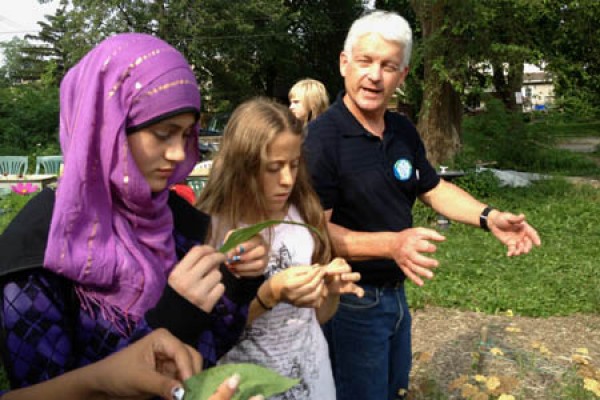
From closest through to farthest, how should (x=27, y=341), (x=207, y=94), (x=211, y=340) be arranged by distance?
(x=27, y=341) → (x=211, y=340) → (x=207, y=94)

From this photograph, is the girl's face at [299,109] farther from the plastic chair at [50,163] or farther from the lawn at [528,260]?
the plastic chair at [50,163]

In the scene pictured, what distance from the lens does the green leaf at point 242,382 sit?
102 centimetres

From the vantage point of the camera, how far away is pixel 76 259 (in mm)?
1201

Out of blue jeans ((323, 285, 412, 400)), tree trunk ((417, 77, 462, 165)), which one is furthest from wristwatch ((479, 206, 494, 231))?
tree trunk ((417, 77, 462, 165))

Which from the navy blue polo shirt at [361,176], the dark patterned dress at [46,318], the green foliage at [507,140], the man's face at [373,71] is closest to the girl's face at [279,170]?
the navy blue polo shirt at [361,176]

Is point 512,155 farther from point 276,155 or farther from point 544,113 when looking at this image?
point 276,155

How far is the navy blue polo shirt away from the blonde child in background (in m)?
0.14

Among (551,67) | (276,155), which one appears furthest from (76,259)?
(551,67)

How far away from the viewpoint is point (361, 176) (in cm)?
216

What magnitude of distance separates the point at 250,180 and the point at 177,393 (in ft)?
3.27

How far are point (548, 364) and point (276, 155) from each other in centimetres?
291

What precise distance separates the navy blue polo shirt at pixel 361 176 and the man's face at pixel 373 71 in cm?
8

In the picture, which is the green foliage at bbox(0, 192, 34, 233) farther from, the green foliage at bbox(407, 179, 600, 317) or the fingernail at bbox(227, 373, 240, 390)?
the fingernail at bbox(227, 373, 240, 390)

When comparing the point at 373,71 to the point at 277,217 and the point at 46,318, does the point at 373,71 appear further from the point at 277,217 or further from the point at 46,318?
the point at 46,318
